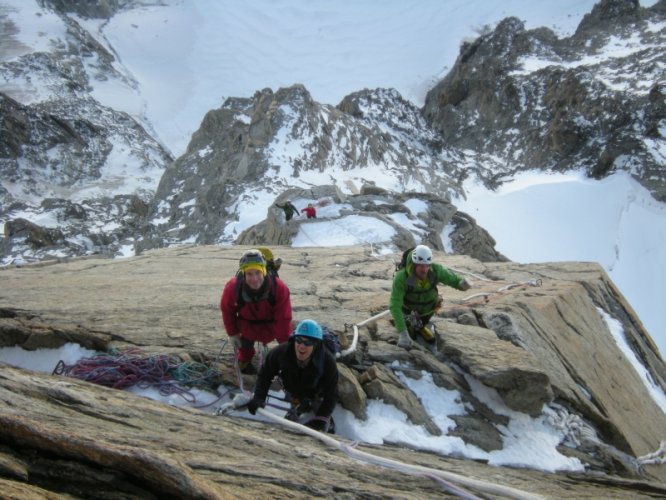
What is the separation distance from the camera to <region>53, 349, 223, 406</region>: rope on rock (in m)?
5.51

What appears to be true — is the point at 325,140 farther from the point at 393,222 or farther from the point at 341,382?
the point at 341,382

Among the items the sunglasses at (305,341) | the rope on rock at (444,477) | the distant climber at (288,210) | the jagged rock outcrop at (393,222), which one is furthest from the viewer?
the distant climber at (288,210)

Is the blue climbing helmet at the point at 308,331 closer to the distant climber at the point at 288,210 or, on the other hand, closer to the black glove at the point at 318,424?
the black glove at the point at 318,424

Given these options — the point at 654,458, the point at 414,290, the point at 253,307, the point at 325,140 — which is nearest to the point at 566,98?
the point at 325,140

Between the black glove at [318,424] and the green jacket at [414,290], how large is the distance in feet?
6.25

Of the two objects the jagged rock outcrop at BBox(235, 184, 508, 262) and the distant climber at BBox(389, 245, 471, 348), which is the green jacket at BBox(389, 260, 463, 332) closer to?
the distant climber at BBox(389, 245, 471, 348)

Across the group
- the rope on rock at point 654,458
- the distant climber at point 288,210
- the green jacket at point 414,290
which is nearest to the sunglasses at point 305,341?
the green jacket at point 414,290

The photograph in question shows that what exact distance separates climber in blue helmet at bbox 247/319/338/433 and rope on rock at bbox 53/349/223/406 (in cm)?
110

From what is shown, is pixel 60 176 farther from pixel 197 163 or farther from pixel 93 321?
pixel 93 321

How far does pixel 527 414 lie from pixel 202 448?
161 inches

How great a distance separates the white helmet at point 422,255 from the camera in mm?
6332

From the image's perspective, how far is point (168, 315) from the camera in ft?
25.5

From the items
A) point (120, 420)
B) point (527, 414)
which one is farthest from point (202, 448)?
point (527, 414)

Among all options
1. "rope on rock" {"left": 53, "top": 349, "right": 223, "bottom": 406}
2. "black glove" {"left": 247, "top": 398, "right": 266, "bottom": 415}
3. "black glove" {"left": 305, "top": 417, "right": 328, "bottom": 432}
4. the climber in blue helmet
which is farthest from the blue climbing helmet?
A: "rope on rock" {"left": 53, "top": 349, "right": 223, "bottom": 406}
